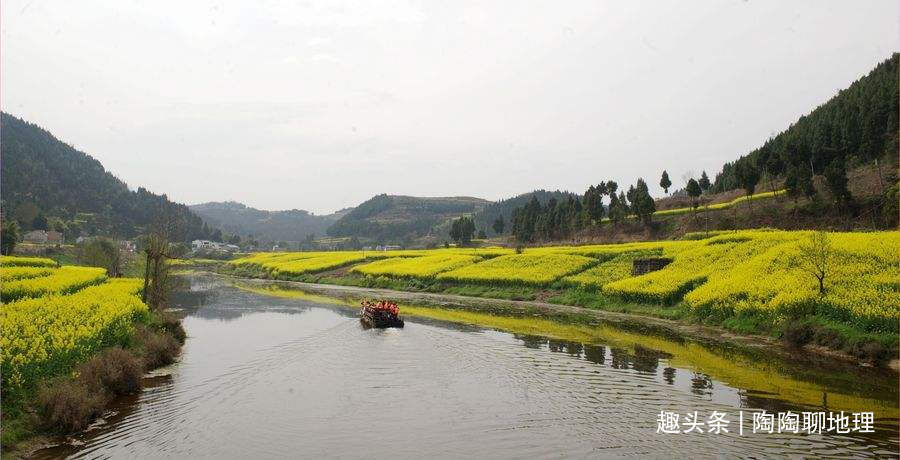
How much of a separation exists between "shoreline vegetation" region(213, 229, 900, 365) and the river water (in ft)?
11.8

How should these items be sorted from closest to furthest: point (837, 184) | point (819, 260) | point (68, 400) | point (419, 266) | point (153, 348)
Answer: point (68, 400), point (153, 348), point (819, 260), point (837, 184), point (419, 266)

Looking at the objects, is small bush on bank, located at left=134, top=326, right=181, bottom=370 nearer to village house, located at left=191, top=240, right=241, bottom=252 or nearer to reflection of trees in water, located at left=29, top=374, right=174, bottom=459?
reflection of trees in water, located at left=29, top=374, right=174, bottom=459

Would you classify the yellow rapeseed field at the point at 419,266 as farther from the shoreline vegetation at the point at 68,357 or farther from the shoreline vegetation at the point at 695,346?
the shoreline vegetation at the point at 68,357

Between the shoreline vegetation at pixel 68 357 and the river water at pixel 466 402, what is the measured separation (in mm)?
633

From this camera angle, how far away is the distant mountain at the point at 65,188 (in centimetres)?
13425

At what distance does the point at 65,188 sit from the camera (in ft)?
502

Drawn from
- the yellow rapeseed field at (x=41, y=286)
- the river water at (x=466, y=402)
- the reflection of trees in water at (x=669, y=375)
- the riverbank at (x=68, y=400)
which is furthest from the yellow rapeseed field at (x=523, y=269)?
the riverbank at (x=68, y=400)

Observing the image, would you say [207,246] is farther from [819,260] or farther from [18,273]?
[819,260]

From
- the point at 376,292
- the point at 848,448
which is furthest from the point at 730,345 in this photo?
the point at 376,292

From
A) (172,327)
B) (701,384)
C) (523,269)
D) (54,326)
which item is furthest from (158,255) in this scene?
(523,269)

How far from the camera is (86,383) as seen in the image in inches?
580

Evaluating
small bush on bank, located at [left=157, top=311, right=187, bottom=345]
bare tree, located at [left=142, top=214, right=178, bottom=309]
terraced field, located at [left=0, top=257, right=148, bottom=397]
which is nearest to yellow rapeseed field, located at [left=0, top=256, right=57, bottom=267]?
terraced field, located at [left=0, top=257, right=148, bottom=397]

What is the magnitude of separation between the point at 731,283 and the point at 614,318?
23.4 feet

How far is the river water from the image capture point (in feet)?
41.5
